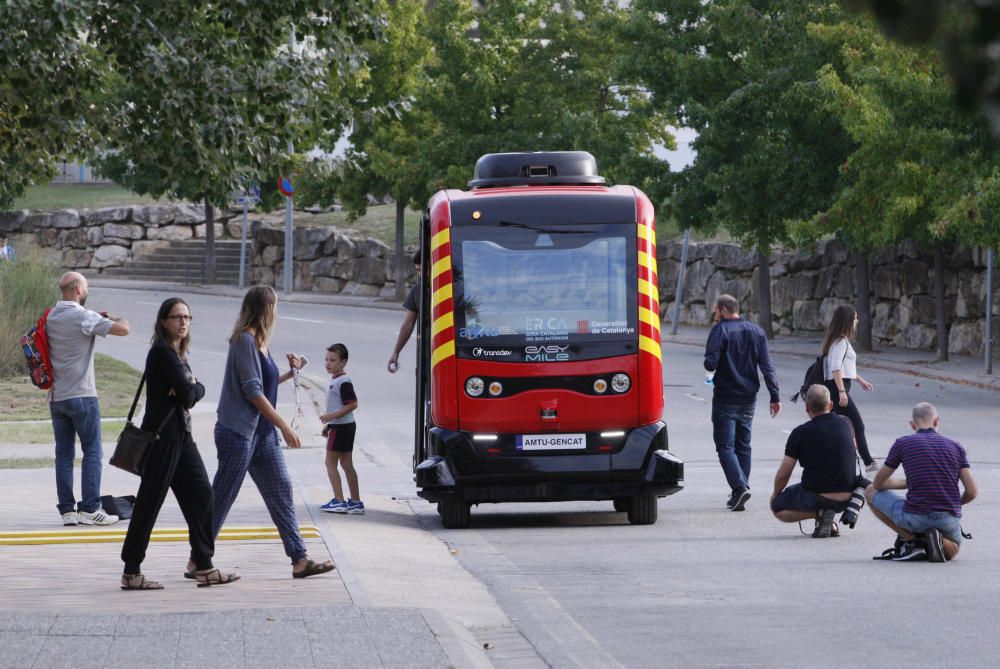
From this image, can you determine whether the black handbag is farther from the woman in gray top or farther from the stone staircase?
the stone staircase

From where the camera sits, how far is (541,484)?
11.4 m

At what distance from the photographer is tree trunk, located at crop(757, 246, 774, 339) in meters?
34.6

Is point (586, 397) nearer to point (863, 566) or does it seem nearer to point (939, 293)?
point (863, 566)

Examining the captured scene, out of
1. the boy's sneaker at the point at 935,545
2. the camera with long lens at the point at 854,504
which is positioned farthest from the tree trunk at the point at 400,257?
the boy's sneaker at the point at 935,545

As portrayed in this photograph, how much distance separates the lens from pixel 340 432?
11875 mm

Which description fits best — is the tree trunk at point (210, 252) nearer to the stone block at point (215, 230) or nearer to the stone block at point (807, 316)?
the stone block at point (215, 230)

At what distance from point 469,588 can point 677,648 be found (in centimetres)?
201

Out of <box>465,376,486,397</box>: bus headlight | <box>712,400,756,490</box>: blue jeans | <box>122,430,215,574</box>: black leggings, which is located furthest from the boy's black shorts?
<box>122,430,215,574</box>: black leggings

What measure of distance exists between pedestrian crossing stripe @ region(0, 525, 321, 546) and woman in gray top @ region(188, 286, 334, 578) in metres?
1.71

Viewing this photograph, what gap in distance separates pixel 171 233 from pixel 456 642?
151ft

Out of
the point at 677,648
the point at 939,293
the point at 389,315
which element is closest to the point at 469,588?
the point at 677,648

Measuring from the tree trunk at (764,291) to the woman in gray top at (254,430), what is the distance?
2632cm

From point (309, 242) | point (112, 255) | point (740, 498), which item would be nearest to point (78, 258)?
point (112, 255)

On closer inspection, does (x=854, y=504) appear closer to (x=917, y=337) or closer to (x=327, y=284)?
(x=917, y=337)
